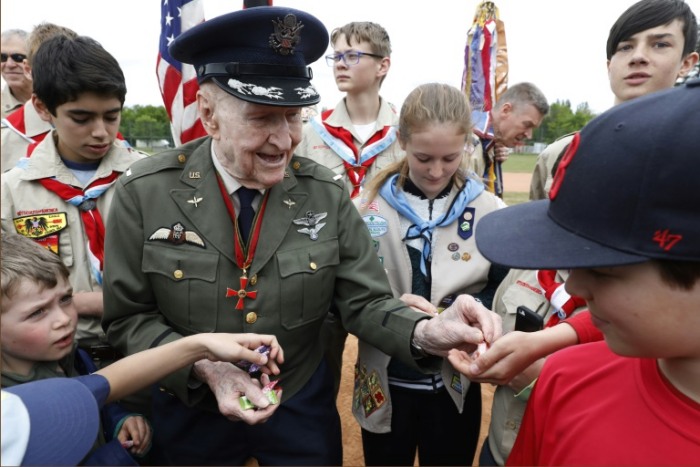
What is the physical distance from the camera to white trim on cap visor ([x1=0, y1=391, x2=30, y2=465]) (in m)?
1.04

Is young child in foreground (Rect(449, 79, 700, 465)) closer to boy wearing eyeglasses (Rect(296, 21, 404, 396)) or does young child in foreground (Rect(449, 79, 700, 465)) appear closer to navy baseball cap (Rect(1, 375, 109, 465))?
navy baseball cap (Rect(1, 375, 109, 465))

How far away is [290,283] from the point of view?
212 centimetres

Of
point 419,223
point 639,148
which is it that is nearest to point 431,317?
point 419,223

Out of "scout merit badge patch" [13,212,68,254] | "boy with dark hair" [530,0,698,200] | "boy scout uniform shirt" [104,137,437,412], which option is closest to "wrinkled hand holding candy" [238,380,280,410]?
"boy scout uniform shirt" [104,137,437,412]

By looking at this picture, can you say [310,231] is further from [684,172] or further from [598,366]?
[684,172]

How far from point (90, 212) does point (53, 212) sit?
7.0 inches

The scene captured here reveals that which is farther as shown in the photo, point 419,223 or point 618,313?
point 419,223

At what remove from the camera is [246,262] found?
6.84 feet

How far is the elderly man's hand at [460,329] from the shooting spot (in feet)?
6.34

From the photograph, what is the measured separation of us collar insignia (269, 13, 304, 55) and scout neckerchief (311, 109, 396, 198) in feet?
7.54

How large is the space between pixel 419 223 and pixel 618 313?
4.94ft

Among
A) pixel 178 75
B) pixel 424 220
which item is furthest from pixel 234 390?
pixel 178 75

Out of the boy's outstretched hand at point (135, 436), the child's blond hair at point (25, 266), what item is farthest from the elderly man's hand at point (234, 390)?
the child's blond hair at point (25, 266)

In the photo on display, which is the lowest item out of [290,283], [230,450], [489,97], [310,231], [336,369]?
[336,369]
